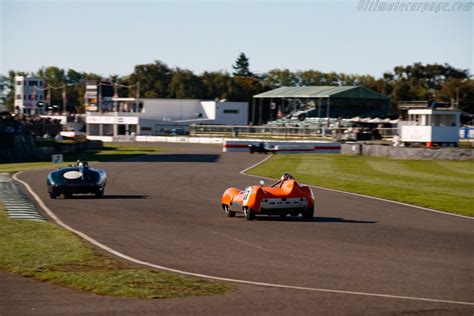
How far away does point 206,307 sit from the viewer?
10.4 m

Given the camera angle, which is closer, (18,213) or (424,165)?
(18,213)

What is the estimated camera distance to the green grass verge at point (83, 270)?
11.4 m

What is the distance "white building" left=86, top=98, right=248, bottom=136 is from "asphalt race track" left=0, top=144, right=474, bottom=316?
98936 mm

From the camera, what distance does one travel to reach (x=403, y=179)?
38094mm

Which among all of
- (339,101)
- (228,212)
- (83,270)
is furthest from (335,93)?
(83,270)

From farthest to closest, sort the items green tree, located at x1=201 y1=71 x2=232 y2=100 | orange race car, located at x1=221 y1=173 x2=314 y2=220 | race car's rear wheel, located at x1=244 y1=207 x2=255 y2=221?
green tree, located at x1=201 y1=71 x2=232 y2=100
race car's rear wheel, located at x1=244 y1=207 x2=255 y2=221
orange race car, located at x1=221 y1=173 x2=314 y2=220

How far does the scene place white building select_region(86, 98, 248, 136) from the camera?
127 meters

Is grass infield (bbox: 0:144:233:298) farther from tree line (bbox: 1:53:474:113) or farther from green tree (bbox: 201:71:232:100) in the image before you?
green tree (bbox: 201:71:232:100)

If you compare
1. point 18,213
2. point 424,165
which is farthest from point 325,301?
point 424,165

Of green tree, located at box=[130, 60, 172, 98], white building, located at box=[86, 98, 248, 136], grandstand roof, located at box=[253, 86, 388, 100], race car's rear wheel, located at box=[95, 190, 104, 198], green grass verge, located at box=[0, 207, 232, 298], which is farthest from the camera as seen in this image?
green tree, located at box=[130, 60, 172, 98]

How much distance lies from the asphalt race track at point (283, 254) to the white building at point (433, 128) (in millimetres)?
41528

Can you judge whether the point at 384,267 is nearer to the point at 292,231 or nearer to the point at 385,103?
the point at 292,231

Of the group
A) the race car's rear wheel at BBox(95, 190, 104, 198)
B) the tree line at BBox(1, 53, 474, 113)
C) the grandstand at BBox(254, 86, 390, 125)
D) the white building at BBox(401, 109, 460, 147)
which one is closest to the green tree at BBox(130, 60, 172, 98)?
the tree line at BBox(1, 53, 474, 113)

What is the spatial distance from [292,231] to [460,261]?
4741 mm
